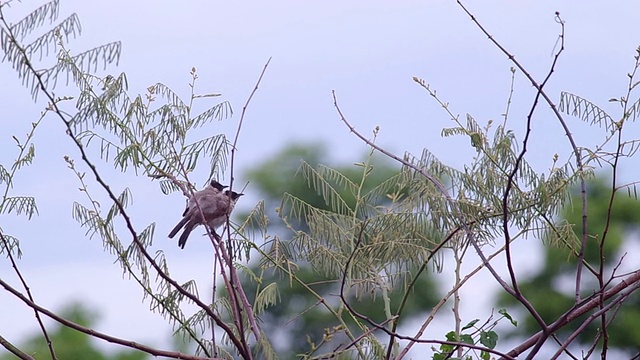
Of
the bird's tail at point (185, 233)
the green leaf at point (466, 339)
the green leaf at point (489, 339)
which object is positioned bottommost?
the green leaf at point (489, 339)

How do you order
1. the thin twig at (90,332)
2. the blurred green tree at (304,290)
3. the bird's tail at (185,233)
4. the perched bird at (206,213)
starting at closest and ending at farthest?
the thin twig at (90,332)
the perched bird at (206,213)
the bird's tail at (185,233)
the blurred green tree at (304,290)

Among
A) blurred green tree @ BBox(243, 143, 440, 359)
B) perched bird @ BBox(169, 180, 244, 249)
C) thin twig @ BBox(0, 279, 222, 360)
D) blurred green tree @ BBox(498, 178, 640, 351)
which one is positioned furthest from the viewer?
blurred green tree @ BBox(498, 178, 640, 351)

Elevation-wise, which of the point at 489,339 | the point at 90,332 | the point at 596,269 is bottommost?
the point at 489,339

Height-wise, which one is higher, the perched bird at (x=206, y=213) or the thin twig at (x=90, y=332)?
the perched bird at (x=206, y=213)

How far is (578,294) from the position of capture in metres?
2.66

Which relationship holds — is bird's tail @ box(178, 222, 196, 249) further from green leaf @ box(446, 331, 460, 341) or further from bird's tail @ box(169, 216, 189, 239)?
green leaf @ box(446, 331, 460, 341)

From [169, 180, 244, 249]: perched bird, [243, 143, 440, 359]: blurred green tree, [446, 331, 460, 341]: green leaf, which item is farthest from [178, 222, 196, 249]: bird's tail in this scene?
[243, 143, 440, 359]: blurred green tree

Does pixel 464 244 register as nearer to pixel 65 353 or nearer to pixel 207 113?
pixel 207 113

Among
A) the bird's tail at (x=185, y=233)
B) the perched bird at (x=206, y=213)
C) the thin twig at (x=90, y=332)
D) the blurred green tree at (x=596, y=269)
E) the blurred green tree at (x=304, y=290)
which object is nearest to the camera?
the thin twig at (x=90, y=332)

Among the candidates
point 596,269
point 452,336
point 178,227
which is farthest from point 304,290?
point 452,336

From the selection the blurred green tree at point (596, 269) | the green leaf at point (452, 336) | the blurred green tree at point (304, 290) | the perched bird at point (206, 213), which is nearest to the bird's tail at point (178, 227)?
the perched bird at point (206, 213)

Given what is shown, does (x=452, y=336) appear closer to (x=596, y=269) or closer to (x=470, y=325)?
(x=470, y=325)

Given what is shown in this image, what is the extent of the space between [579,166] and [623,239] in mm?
13412

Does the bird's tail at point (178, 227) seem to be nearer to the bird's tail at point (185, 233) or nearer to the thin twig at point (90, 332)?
the bird's tail at point (185, 233)
